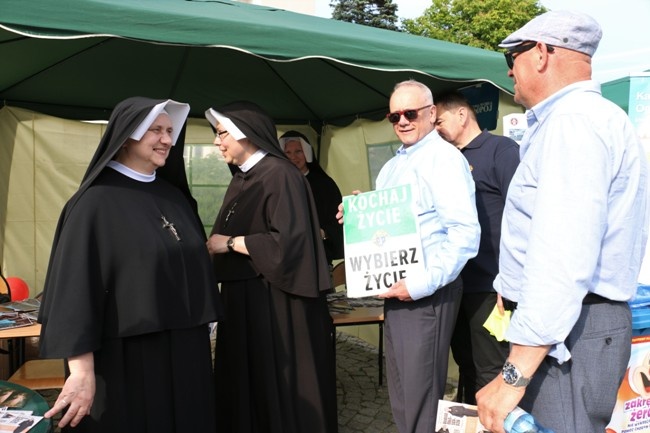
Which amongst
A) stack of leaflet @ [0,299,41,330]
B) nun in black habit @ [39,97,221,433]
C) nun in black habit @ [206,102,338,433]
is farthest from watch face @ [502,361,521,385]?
stack of leaflet @ [0,299,41,330]

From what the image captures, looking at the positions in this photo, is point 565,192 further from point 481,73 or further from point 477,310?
point 481,73

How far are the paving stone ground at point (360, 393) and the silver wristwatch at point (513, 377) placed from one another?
2.87 m

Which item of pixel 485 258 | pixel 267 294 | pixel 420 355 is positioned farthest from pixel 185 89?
pixel 420 355

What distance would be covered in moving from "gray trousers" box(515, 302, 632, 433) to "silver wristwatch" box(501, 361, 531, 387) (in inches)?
5.9

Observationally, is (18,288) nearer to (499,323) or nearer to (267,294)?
(267,294)

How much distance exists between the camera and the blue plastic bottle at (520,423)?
4.56 feet

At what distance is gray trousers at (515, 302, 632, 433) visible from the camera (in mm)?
1492

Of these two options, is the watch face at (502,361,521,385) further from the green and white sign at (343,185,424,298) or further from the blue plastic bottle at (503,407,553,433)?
the green and white sign at (343,185,424,298)

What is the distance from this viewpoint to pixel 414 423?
2.56 metres

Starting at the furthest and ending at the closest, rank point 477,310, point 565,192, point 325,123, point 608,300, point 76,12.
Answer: point 325,123
point 477,310
point 76,12
point 608,300
point 565,192

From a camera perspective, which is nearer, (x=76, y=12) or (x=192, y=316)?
(x=192, y=316)

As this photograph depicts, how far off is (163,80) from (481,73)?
136 inches

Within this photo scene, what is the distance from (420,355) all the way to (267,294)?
1002mm

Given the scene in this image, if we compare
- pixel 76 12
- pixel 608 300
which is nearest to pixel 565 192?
pixel 608 300
